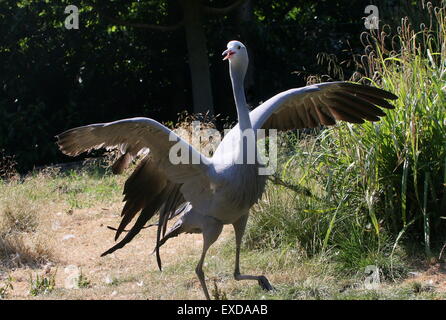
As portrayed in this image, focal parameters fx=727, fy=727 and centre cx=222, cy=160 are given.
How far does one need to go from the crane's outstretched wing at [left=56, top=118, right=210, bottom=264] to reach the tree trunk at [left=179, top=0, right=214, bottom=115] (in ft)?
19.2

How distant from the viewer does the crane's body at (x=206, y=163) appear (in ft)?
18.1

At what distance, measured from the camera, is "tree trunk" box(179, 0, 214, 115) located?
1178cm

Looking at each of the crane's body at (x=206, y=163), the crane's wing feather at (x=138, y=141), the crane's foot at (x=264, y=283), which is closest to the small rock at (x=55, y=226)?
the crane's body at (x=206, y=163)

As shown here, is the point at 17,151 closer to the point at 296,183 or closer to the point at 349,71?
the point at 349,71

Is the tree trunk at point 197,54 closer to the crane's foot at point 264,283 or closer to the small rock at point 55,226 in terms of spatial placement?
the small rock at point 55,226

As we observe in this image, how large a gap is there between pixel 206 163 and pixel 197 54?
21.1ft

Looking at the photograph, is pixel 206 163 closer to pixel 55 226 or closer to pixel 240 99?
pixel 240 99

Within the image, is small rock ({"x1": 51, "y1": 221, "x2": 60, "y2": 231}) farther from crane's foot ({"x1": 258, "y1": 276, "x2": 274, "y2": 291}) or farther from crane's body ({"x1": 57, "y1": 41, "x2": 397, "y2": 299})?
crane's foot ({"x1": 258, "y1": 276, "x2": 274, "y2": 291})

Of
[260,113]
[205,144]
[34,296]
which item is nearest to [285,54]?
[205,144]

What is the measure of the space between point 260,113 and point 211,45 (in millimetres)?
6960

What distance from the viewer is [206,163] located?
224 inches

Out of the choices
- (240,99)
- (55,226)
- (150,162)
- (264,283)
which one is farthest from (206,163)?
(55,226)

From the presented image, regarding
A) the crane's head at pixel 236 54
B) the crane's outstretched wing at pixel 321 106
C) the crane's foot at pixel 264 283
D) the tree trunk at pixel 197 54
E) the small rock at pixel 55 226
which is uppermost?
the tree trunk at pixel 197 54

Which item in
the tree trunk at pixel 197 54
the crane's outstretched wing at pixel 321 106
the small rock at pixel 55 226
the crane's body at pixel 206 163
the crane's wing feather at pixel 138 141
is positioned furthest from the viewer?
the tree trunk at pixel 197 54
